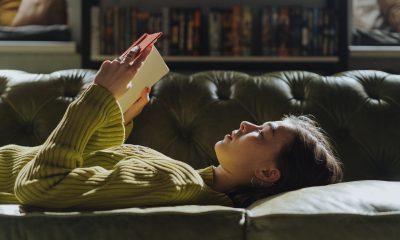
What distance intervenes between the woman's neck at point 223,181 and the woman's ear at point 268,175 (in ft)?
0.20

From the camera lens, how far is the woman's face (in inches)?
49.0

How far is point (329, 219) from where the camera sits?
0.90 m

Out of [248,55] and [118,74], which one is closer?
[118,74]

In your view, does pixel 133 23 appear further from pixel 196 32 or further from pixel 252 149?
pixel 252 149

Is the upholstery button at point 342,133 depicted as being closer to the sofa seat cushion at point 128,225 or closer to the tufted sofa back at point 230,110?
the tufted sofa back at point 230,110

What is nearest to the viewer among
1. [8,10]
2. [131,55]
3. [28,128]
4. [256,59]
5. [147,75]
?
[131,55]

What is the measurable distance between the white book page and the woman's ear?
356mm

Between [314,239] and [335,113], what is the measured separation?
0.75 metres

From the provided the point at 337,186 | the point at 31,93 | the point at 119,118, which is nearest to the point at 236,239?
the point at 337,186

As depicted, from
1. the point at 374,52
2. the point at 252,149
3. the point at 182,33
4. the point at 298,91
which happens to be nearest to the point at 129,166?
the point at 252,149

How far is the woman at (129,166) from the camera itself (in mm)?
1008

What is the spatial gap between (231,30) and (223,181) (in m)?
0.85

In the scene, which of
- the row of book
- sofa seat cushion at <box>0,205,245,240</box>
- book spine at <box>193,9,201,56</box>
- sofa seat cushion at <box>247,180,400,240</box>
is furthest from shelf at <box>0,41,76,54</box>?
sofa seat cushion at <box>247,180,400,240</box>

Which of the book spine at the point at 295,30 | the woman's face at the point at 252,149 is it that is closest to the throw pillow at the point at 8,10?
the book spine at the point at 295,30
